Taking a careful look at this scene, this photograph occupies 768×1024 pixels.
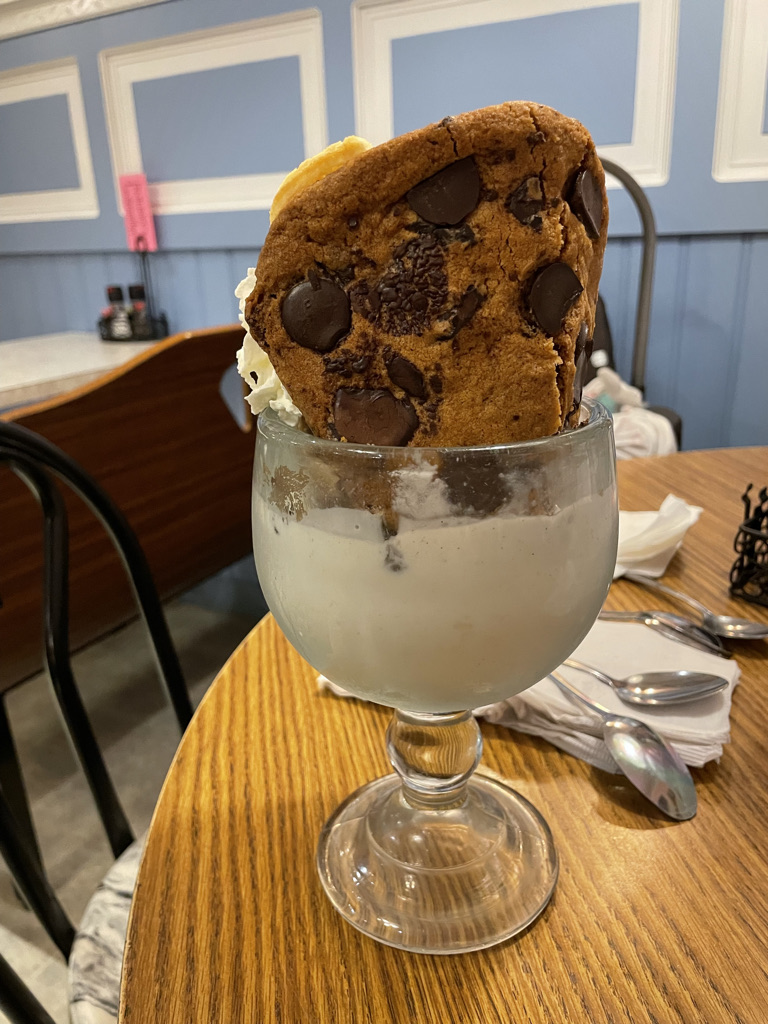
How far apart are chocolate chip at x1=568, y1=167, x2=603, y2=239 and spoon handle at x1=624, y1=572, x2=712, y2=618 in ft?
1.31

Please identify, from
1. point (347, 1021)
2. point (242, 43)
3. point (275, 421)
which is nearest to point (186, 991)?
point (347, 1021)

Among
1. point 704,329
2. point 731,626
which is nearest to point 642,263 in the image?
point 704,329

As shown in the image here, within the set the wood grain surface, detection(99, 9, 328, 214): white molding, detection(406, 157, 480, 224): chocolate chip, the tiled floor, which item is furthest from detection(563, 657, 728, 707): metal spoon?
detection(99, 9, 328, 214): white molding

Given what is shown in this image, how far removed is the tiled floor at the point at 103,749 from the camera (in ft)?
3.93

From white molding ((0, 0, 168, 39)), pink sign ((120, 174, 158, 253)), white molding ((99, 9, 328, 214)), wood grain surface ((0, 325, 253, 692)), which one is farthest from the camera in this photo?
pink sign ((120, 174, 158, 253))

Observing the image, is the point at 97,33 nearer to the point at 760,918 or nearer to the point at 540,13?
the point at 540,13

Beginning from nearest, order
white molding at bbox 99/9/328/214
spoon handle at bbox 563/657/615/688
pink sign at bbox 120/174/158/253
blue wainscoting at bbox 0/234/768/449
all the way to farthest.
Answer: spoon handle at bbox 563/657/615/688, blue wainscoting at bbox 0/234/768/449, white molding at bbox 99/9/328/214, pink sign at bbox 120/174/158/253

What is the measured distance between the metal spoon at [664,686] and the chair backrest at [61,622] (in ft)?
1.56

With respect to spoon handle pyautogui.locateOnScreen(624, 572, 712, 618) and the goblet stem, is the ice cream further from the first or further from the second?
spoon handle pyautogui.locateOnScreen(624, 572, 712, 618)

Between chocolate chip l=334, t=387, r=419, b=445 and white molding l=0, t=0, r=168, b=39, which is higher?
white molding l=0, t=0, r=168, b=39

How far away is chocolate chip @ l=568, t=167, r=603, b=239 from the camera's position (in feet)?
1.06

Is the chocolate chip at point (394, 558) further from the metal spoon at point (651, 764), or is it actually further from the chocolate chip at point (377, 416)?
the metal spoon at point (651, 764)

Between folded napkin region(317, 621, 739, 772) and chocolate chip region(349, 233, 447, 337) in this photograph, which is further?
folded napkin region(317, 621, 739, 772)

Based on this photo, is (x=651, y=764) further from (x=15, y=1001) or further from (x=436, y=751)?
(x=15, y=1001)
